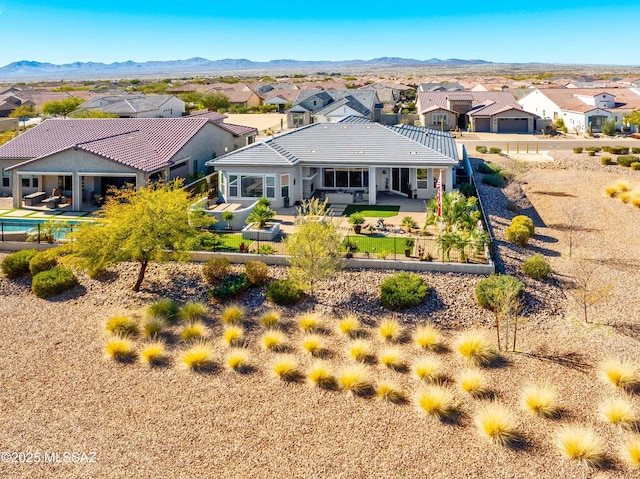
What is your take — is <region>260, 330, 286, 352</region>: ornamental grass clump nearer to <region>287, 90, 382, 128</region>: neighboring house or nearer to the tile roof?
the tile roof

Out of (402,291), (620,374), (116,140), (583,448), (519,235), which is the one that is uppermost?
(116,140)

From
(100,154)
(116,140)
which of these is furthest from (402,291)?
(116,140)

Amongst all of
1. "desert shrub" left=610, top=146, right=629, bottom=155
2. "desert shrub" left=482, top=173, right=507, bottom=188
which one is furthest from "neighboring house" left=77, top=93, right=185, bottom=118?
"desert shrub" left=610, top=146, right=629, bottom=155

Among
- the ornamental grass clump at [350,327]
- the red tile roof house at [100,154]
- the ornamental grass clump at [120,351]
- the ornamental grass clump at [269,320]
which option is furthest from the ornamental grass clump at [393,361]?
the red tile roof house at [100,154]

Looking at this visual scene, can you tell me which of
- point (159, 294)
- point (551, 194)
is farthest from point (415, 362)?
point (551, 194)

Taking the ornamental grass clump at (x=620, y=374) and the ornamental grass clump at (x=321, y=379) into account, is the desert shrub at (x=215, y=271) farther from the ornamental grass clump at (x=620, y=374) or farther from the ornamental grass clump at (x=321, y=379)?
the ornamental grass clump at (x=620, y=374)

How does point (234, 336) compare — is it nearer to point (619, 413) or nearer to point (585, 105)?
point (619, 413)

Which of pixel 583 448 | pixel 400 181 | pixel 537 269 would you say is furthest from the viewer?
pixel 400 181
